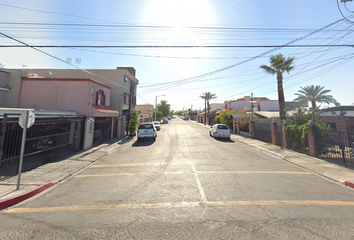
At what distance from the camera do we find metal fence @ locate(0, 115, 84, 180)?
5.90 meters

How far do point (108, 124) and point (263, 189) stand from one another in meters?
15.6

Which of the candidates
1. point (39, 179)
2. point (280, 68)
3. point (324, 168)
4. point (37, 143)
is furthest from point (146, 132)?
point (280, 68)

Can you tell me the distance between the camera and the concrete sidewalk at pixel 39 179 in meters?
4.14

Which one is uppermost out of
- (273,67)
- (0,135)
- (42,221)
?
(273,67)

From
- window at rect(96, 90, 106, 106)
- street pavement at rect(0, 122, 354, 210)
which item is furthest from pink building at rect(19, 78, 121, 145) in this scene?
street pavement at rect(0, 122, 354, 210)

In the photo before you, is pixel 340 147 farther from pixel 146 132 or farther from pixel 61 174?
pixel 61 174

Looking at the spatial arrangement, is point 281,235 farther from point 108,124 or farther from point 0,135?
point 108,124

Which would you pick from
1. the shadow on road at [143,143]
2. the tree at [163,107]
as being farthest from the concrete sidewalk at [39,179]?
the tree at [163,107]

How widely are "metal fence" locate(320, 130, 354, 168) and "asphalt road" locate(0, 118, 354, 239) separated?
10.9 feet

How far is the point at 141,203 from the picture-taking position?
3828 mm

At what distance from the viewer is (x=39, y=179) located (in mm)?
5488

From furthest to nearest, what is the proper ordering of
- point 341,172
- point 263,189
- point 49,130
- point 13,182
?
1. point 49,130
2. point 341,172
3. point 13,182
4. point 263,189

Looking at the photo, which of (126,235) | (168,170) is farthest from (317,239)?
(168,170)

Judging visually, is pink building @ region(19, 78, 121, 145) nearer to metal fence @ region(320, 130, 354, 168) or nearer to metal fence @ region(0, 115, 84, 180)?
metal fence @ region(0, 115, 84, 180)
